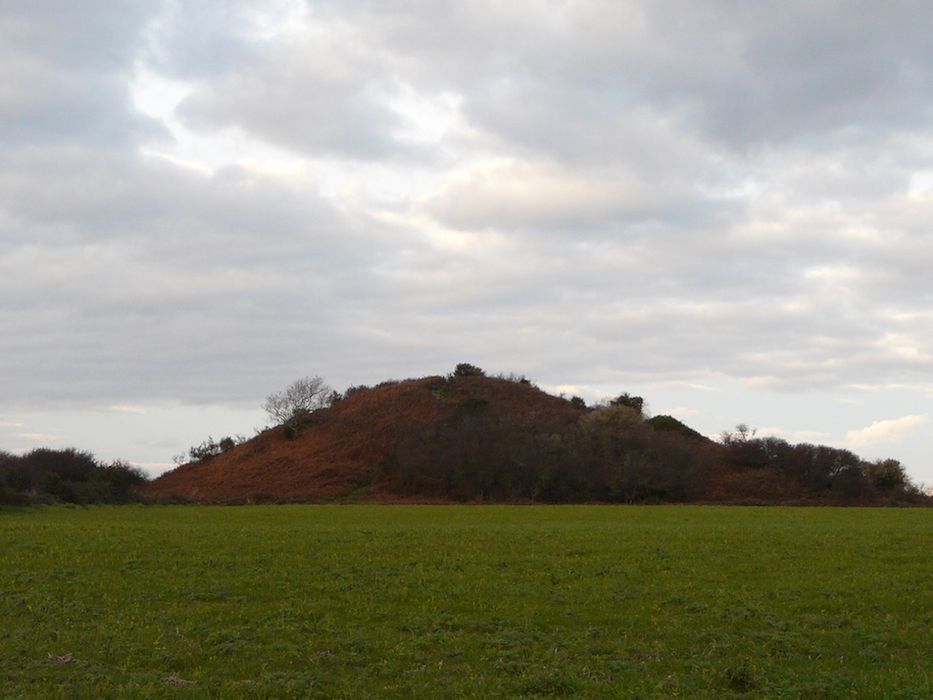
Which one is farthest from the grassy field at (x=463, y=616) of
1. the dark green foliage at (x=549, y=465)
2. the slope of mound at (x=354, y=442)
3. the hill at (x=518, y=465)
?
the slope of mound at (x=354, y=442)

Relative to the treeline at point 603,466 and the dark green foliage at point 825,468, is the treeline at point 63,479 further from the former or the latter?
the dark green foliage at point 825,468

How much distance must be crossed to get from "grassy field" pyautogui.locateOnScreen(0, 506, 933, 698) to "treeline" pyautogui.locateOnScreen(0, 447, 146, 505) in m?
28.6

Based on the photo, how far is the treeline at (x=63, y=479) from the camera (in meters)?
57.5

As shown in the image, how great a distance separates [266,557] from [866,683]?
17.1 m

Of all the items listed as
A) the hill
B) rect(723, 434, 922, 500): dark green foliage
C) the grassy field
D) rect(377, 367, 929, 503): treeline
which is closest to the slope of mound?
the hill

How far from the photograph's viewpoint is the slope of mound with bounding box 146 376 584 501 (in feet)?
276

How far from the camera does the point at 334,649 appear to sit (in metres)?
14.2

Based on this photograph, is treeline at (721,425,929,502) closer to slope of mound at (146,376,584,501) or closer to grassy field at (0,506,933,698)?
slope of mound at (146,376,584,501)

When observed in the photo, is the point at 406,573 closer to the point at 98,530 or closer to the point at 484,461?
the point at 98,530

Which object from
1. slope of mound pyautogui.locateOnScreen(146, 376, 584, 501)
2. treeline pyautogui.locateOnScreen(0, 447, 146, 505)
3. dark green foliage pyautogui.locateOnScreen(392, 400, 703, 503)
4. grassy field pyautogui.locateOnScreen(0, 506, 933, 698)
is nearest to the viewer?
grassy field pyautogui.locateOnScreen(0, 506, 933, 698)

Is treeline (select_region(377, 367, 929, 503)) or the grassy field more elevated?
treeline (select_region(377, 367, 929, 503))

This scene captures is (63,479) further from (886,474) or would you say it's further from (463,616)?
(886,474)

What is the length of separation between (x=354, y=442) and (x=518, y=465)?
76.8 ft

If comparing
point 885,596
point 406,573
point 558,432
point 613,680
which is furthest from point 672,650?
point 558,432
